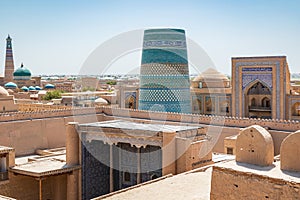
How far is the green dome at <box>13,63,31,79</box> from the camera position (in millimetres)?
36062

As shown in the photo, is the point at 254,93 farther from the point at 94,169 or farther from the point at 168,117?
the point at 94,169

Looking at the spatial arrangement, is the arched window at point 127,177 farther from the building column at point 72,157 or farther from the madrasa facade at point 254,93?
the madrasa facade at point 254,93

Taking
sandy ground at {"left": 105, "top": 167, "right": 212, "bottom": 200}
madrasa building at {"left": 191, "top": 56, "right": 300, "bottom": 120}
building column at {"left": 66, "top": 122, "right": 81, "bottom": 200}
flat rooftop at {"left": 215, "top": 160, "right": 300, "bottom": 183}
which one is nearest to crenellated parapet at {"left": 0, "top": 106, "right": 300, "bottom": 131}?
building column at {"left": 66, "top": 122, "right": 81, "bottom": 200}

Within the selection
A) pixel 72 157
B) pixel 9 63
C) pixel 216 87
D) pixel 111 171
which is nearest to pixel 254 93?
pixel 216 87

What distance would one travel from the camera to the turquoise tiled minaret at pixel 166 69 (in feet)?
41.2

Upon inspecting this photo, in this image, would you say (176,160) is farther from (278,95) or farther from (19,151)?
(278,95)

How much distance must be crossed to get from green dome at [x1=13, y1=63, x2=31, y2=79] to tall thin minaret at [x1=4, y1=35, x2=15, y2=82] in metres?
1.78

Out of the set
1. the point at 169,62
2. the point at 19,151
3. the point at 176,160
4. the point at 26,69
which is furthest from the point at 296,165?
the point at 26,69

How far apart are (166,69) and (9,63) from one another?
29.7 metres

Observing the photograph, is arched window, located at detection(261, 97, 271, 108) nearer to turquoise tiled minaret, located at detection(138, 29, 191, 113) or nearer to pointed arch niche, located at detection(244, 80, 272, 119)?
pointed arch niche, located at detection(244, 80, 272, 119)

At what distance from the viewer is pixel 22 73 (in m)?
36.3

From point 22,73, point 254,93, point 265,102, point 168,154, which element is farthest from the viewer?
point 22,73

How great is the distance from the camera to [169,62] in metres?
12.6

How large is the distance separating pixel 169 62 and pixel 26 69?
27.3m
